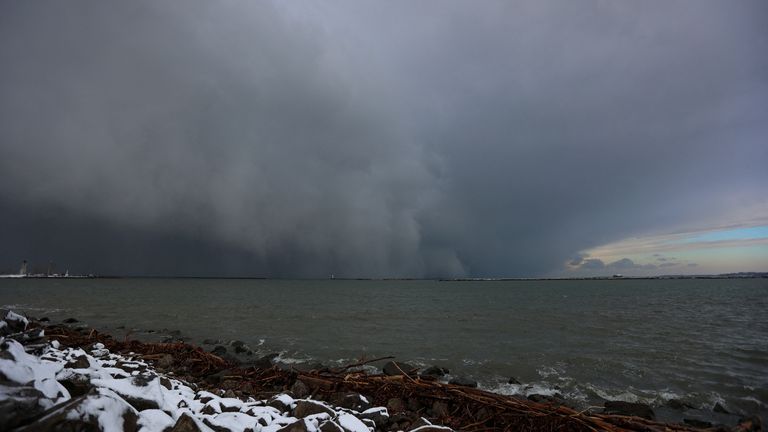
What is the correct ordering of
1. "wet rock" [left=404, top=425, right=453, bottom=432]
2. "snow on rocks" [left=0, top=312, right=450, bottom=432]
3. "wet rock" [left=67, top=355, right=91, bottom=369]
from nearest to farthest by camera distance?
"snow on rocks" [left=0, top=312, right=450, bottom=432] → "wet rock" [left=404, top=425, right=453, bottom=432] → "wet rock" [left=67, top=355, right=91, bottom=369]

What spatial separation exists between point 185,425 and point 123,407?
592mm

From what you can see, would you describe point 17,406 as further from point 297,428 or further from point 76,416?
point 297,428

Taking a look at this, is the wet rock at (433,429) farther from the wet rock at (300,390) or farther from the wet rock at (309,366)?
the wet rock at (309,366)

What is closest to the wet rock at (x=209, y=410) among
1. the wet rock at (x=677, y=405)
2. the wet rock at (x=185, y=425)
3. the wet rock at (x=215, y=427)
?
the wet rock at (x=215, y=427)

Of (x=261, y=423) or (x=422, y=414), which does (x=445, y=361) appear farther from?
(x=261, y=423)

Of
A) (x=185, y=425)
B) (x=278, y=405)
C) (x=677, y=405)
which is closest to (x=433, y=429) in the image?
(x=278, y=405)

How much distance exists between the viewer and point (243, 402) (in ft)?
19.6

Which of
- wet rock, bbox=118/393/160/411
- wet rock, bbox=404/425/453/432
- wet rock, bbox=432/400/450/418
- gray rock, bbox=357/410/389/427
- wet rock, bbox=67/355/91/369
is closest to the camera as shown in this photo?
wet rock, bbox=118/393/160/411

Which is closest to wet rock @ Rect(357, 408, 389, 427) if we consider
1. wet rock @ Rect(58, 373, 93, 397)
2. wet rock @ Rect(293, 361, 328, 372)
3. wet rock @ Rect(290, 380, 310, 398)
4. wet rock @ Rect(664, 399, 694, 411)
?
wet rock @ Rect(290, 380, 310, 398)

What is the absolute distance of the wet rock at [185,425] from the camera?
11.4 feet

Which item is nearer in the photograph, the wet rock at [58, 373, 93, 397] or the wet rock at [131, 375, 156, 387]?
the wet rock at [58, 373, 93, 397]

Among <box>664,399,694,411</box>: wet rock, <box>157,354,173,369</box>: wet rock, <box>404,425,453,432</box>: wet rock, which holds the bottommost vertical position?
<box>664,399,694,411</box>: wet rock

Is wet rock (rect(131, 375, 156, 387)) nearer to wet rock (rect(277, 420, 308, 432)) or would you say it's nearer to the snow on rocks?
the snow on rocks

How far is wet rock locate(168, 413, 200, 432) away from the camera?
11.4 feet
